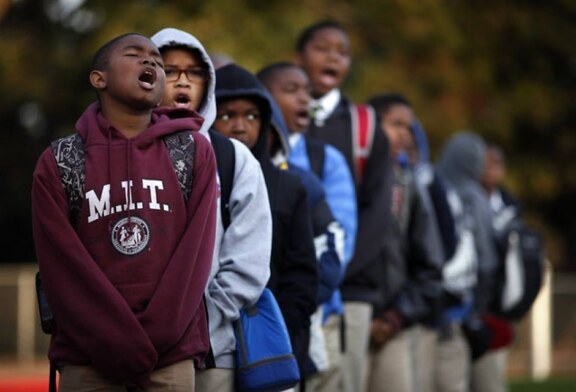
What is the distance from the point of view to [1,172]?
91.3 ft

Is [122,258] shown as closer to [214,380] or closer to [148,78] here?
[148,78]

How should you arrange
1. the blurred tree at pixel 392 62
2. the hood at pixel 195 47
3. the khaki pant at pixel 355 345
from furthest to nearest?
the blurred tree at pixel 392 62 < the khaki pant at pixel 355 345 < the hood at pixel 195 47

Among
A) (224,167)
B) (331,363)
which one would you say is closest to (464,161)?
(331,363)

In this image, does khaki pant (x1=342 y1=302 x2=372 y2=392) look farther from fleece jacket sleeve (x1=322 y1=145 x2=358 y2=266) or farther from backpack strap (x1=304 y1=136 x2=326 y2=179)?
backpack strap (x1=304 y1=136 x2=326 y2=179)

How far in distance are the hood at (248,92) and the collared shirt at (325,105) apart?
2297mm

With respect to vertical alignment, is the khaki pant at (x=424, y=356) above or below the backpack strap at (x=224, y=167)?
below

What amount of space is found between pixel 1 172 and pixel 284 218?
21.1 m

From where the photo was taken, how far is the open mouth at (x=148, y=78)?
5848mm

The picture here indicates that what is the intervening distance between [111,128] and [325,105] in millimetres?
4197

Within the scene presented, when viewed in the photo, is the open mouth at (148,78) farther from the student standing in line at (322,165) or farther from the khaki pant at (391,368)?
the khaki pant at (391,368)

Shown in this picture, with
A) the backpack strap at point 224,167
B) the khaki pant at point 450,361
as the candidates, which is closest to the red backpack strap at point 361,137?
the khaki pant at point 450,361

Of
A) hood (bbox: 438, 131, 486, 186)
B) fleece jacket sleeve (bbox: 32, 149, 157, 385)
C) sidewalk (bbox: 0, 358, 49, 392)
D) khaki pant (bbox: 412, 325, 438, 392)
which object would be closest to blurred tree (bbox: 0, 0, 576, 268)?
sidewalk (bbox: 0, 358, 49, 392)

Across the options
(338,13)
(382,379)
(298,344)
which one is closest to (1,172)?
(338,13)

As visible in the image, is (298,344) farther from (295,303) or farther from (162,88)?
(162,88)
